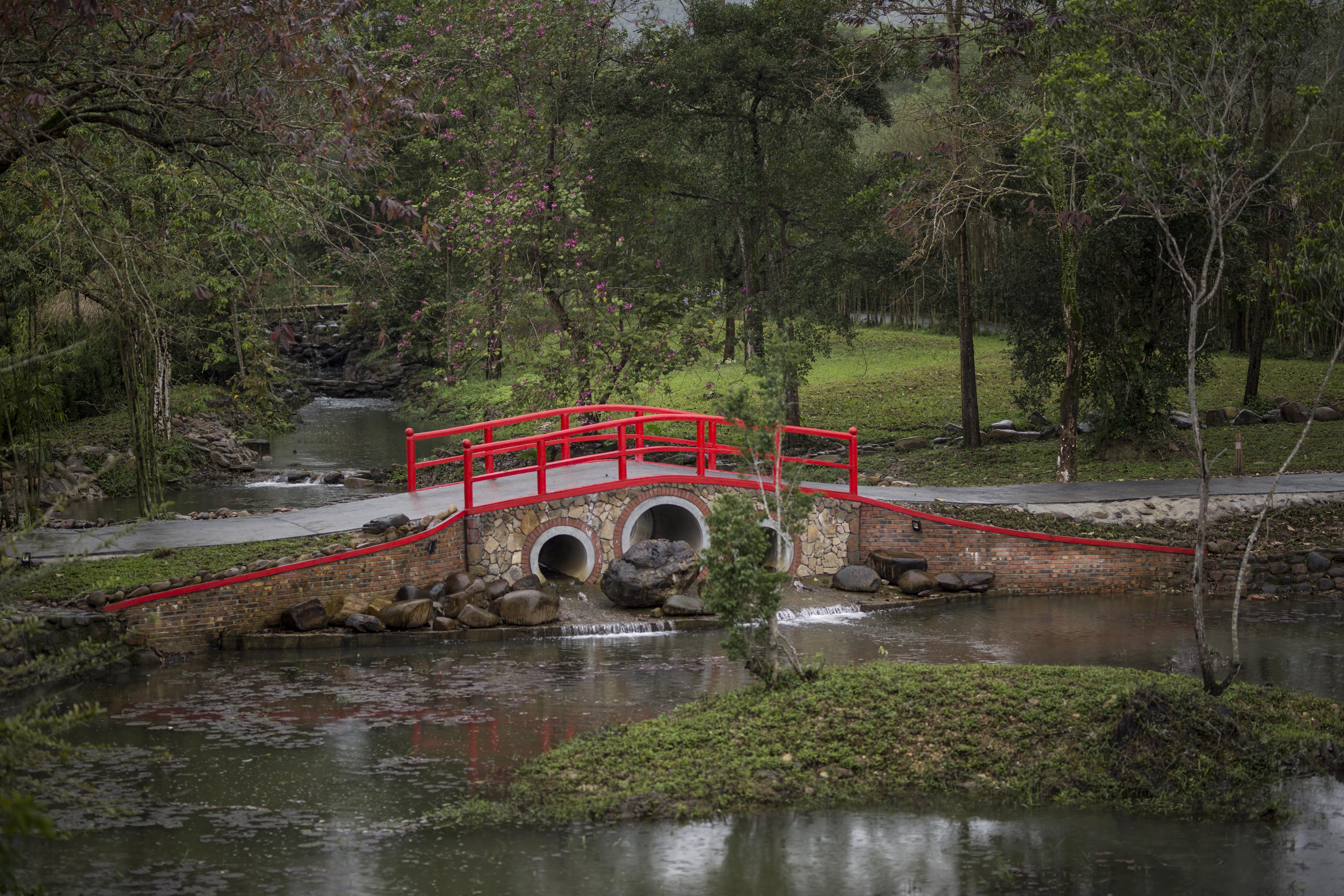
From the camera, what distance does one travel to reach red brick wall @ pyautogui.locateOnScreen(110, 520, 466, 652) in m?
14.3

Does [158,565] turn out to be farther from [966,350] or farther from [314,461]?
[966,350]

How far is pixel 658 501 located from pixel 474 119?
1613cm

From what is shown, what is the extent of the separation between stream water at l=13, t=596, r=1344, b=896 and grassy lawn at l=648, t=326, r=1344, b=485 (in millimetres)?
6345

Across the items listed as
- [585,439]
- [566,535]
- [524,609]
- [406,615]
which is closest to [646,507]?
[566,535]

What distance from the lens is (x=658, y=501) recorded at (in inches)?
714

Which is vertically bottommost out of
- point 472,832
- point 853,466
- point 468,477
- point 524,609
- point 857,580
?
point 472,832

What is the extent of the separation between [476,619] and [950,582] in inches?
288

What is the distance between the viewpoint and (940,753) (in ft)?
34.3

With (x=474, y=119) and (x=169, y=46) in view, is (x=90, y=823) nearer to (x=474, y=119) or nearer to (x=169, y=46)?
(x=169, y=46)

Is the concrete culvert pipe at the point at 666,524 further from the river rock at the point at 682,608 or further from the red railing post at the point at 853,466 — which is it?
the red railing post at the point at 853,466

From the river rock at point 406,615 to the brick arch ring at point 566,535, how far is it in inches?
79.8

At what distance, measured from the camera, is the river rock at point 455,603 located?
16.1m

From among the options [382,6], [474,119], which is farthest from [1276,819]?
[382,6]

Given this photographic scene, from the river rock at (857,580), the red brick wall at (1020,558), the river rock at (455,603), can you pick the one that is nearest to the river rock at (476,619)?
the river rock at (455,603)
